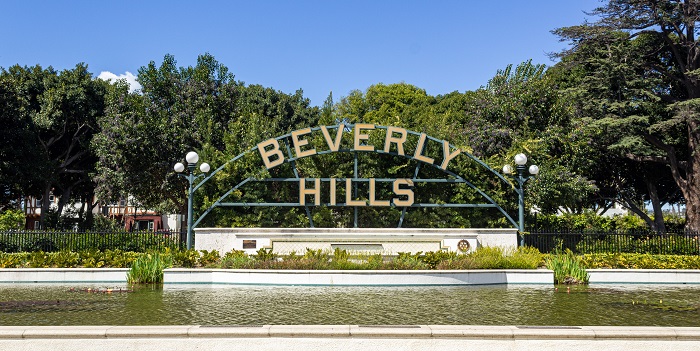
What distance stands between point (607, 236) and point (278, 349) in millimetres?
21295

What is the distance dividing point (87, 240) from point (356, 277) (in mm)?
13616

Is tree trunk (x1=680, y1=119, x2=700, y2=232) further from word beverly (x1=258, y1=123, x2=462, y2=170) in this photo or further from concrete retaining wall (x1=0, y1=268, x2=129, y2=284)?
concrete retaining wall (x1=0, y1=268, x2=129, y2=284)

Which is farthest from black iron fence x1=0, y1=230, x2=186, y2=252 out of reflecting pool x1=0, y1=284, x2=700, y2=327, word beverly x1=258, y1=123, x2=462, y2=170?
reflecting pool x1=0, y1=284, x2=700, y2=327

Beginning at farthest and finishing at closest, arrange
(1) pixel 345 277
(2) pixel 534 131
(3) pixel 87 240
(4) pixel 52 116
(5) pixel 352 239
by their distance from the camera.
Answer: (4) pixel 52 116 → (2) pixel 534 131 → (3) pixel 87 240 → (5) pixel 352 239 → (1) pixel 345 277

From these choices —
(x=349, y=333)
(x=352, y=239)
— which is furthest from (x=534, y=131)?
(x=349, y=333)

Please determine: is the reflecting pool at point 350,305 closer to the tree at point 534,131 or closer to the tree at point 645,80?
the tree at point 534,131

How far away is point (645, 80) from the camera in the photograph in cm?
3244

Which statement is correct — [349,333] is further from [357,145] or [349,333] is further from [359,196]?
[359,196]

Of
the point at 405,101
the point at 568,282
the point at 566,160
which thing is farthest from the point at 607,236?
the point at 405,101

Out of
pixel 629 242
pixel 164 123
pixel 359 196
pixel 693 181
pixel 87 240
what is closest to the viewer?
pixel 87 240

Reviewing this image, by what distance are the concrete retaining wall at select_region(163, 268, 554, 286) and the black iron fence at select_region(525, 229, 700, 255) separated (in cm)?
690

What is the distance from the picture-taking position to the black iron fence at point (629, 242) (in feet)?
83.5

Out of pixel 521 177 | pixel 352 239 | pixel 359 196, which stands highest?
pixel 521 177

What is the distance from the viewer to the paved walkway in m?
8.70
